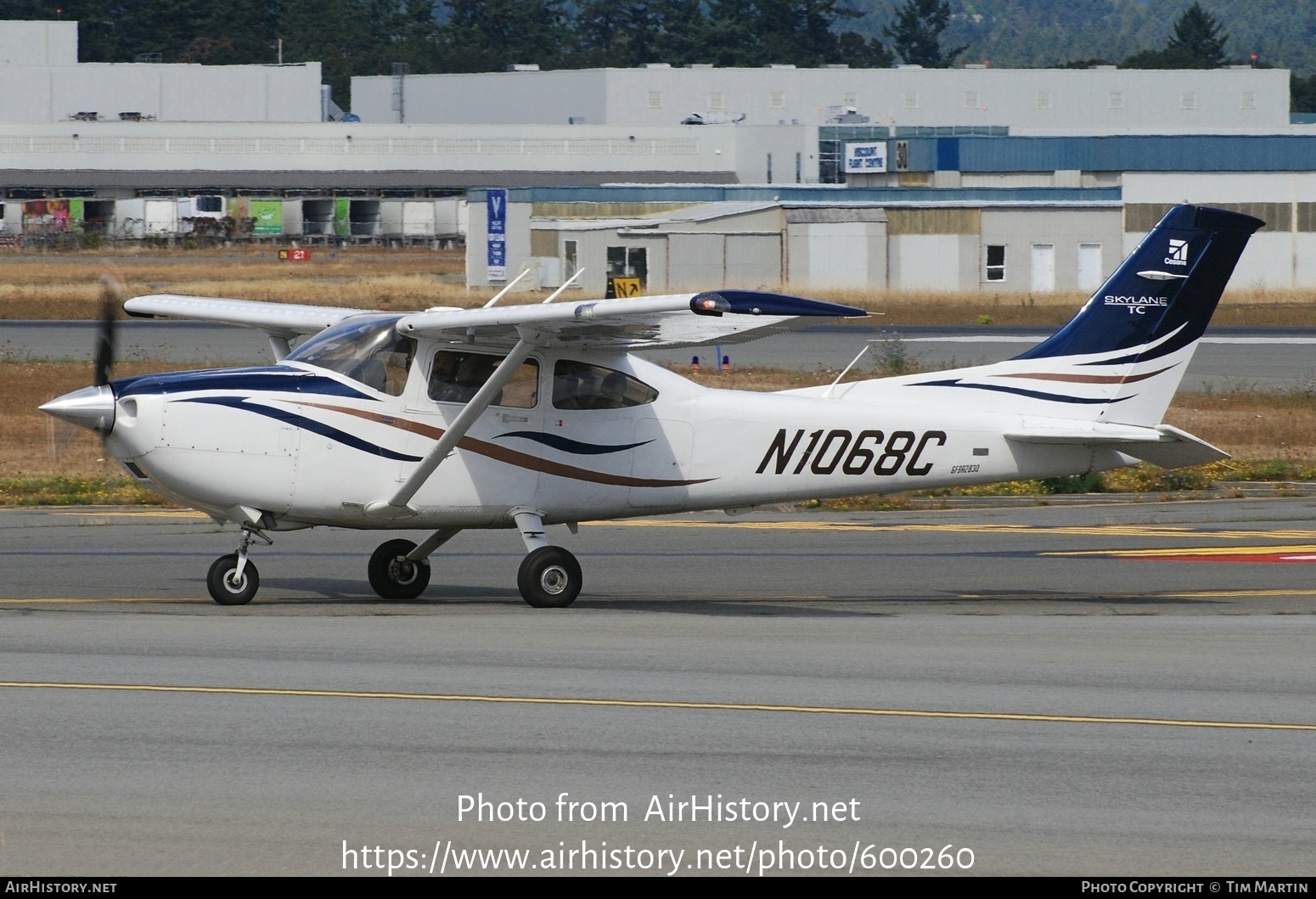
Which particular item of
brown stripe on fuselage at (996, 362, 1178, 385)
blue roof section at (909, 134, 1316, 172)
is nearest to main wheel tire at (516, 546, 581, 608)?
brown stripe on fuselage at (996, 362, 1178, 385)

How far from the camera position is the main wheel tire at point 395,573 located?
1259cm

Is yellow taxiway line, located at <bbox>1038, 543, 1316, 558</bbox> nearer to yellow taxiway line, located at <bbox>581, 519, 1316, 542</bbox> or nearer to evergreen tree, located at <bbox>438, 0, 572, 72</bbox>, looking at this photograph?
yellow taxiway line, located at <bbox>581, 519, 1316, 542</bbox>

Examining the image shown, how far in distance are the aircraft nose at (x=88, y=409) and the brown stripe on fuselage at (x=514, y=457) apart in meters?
1.33

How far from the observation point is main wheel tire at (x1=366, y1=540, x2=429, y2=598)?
1259cm

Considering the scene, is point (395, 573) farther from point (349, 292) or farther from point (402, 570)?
point (349, 292)

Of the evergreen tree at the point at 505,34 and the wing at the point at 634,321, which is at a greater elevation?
the evergreen tree at the point at 505,34

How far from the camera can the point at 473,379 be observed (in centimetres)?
1202

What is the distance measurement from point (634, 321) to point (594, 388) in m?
1.52

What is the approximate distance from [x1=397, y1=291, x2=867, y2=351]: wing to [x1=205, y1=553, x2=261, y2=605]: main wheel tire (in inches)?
83.5

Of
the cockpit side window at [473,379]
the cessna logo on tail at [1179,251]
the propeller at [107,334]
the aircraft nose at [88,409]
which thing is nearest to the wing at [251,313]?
the cockpit side window at [473,379]

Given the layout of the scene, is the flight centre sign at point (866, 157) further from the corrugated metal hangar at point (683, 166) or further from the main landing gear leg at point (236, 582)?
the main landing gear leg at point (236, 582)

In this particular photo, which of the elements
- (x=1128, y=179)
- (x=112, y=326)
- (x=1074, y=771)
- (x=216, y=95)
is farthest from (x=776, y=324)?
(x=216, y=95)

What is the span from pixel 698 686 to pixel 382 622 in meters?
3.12

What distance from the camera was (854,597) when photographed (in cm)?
1295
